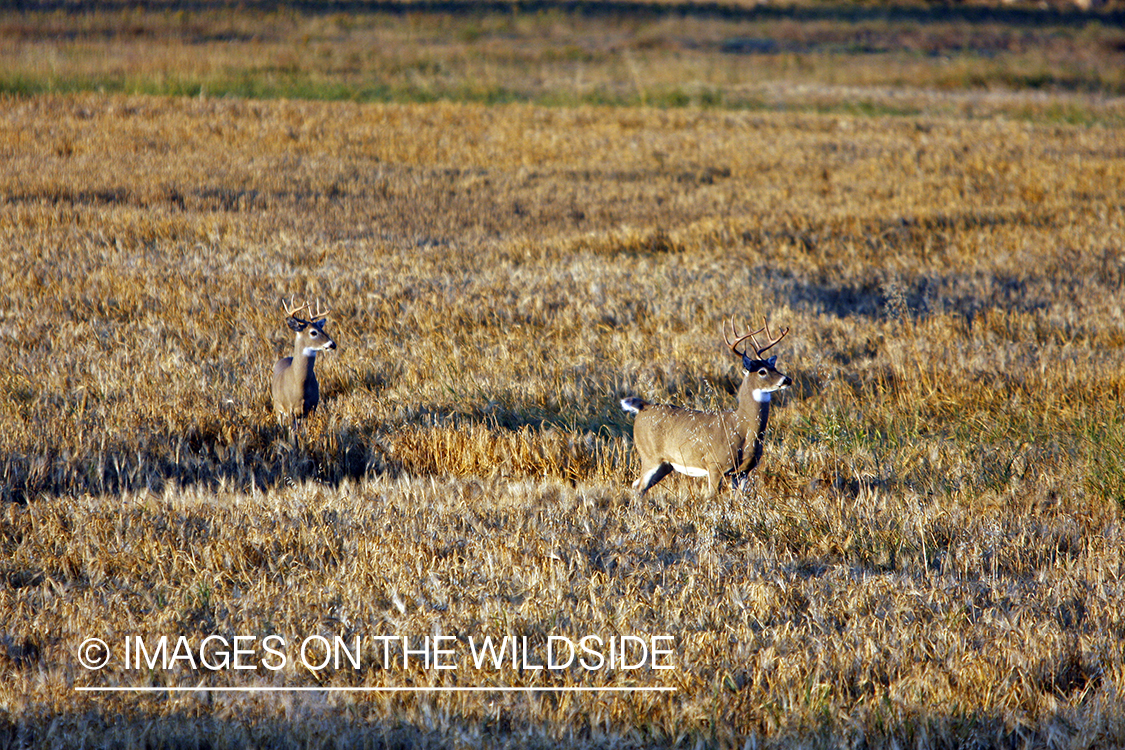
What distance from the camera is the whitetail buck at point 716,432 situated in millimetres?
5129

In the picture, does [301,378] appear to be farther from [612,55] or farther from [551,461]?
[612,55]

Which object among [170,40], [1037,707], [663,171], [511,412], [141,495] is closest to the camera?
[1037,707]

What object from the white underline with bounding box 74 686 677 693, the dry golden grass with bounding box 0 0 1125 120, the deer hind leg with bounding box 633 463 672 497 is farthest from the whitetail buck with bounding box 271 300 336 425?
the dry golden grass with bounding box 0 0 1125 120

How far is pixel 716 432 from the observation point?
5.14m

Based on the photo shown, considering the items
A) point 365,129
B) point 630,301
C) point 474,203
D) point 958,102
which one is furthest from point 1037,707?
point 958,102

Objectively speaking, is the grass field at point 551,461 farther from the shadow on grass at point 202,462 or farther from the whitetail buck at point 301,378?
the whitetail buck at point 301,378

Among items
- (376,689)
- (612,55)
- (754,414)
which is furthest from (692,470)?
(612,55)

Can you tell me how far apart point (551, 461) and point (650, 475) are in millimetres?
791

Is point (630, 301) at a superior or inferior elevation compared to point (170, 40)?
inferior

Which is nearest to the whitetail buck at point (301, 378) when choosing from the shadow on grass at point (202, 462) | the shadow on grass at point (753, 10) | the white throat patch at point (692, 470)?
the shadow on grass at point (202, 462)

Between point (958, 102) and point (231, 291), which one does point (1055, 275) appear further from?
point (958, 102)

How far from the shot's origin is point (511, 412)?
23.0 ft

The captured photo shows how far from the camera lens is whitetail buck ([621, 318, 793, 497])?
513 centimetres

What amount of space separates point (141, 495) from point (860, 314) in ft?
23.9
